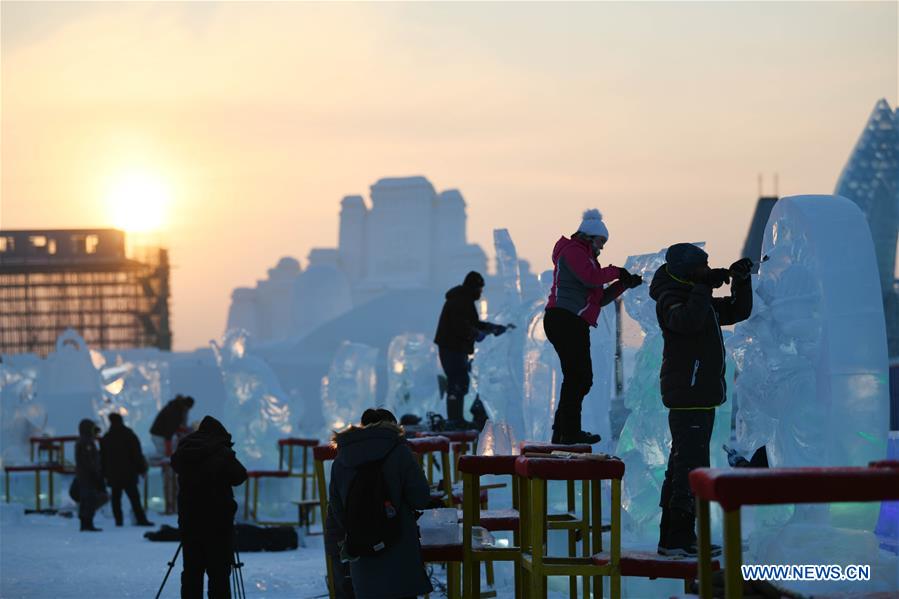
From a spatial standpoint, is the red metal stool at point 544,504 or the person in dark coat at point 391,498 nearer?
the red metal stool at point 544,504

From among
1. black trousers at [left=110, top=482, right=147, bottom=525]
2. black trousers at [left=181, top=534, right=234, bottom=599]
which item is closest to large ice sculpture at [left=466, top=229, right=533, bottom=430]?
black trousers at [left=110, top=482, right=147, bottom=525]

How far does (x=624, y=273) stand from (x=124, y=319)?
65.3 m

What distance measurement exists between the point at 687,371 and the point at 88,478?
12.5 m

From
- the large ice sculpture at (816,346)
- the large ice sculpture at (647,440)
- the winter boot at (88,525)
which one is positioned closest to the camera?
the large ice sculpture at (816,346)

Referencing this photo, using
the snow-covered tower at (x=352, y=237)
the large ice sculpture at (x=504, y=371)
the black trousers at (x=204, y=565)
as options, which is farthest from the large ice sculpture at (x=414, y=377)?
the snow-covered tower at (x=352, y=237)

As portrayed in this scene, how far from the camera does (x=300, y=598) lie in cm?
1076

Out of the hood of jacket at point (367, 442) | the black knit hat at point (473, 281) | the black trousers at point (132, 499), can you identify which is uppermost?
the black knit hat at point (473, 281)

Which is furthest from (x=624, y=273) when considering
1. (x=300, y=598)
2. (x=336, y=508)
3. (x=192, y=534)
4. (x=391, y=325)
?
(x=391, y=325)

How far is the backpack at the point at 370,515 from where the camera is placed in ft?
22.1

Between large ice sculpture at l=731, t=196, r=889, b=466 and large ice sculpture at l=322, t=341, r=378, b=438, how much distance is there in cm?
1585

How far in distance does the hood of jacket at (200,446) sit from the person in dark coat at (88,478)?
9.07 meters

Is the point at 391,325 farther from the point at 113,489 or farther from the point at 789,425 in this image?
the point at 789,425

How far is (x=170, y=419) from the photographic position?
20906 mm

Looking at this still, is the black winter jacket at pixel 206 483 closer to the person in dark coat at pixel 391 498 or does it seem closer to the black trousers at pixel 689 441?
the person in dark coat at pixel 391 498
